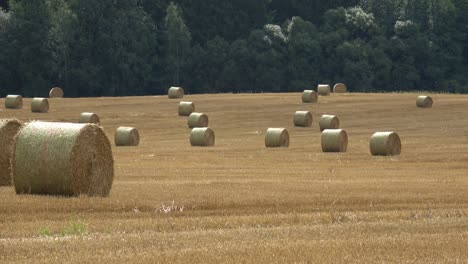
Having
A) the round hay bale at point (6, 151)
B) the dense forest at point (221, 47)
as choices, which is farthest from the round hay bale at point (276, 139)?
the dense forest at point (221, 47)

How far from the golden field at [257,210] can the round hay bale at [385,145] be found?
689mm

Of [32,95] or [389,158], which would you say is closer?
[389,158]

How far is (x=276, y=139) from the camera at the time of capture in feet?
156

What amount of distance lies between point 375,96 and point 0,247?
2393 inches

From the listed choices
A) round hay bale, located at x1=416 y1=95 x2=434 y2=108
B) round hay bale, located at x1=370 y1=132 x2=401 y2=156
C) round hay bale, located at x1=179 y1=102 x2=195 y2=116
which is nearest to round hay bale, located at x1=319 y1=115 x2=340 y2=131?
round hay bale, located at x1=179 y1=102 x2=195 y2=116

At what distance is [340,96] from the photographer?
7625 centimetres

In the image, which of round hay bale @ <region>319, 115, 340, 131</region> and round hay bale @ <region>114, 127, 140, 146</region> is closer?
round hay bale @ <region>114, 127, 140, 146</region>

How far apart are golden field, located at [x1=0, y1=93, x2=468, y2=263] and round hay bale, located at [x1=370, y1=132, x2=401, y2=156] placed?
27.1 inches

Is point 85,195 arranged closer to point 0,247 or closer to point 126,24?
point 0,247

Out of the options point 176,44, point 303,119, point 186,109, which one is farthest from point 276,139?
point 176,44

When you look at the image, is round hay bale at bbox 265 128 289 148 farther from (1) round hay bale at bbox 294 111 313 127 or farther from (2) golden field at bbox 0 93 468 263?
(1) round hay bale at bbox 294 111 313 127

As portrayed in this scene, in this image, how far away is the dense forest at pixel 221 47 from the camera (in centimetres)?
9556

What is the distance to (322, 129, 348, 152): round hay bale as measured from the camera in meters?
44.4

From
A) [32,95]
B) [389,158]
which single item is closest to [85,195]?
[389,158]
